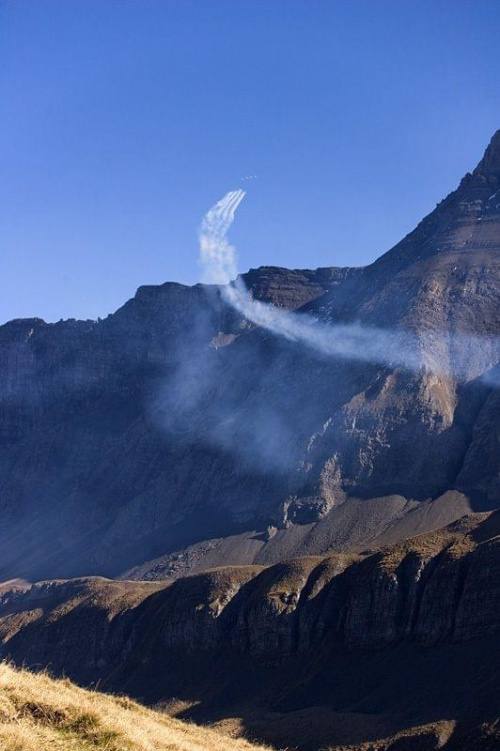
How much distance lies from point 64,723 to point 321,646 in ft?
234

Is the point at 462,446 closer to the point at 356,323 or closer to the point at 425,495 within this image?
the point at 425,495

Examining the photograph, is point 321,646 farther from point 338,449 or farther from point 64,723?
point 64,723

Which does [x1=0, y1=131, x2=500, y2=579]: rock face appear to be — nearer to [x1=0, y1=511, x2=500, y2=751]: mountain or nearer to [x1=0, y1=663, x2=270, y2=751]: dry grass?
[x1=0, y1=511, x2=500, y2=751]: mountain

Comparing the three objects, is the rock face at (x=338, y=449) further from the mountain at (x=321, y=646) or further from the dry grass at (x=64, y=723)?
the dry grass at (x=64, y=723)

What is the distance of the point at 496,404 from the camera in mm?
147750

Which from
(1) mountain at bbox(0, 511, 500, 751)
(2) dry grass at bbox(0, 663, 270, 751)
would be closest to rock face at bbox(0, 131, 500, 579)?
(1) mountain at bbox(0, 511, 500, 751)

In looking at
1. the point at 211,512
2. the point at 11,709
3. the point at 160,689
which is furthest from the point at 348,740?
the point at 211,512

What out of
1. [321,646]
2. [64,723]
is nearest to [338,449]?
[321,646]

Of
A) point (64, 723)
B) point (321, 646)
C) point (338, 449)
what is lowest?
point (321, 646)

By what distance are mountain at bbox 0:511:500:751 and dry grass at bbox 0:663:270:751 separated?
129 feet

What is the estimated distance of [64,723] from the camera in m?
20.5

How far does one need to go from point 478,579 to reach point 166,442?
12147 cm

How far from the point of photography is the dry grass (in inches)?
752

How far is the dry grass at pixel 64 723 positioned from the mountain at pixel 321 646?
39169 mm
